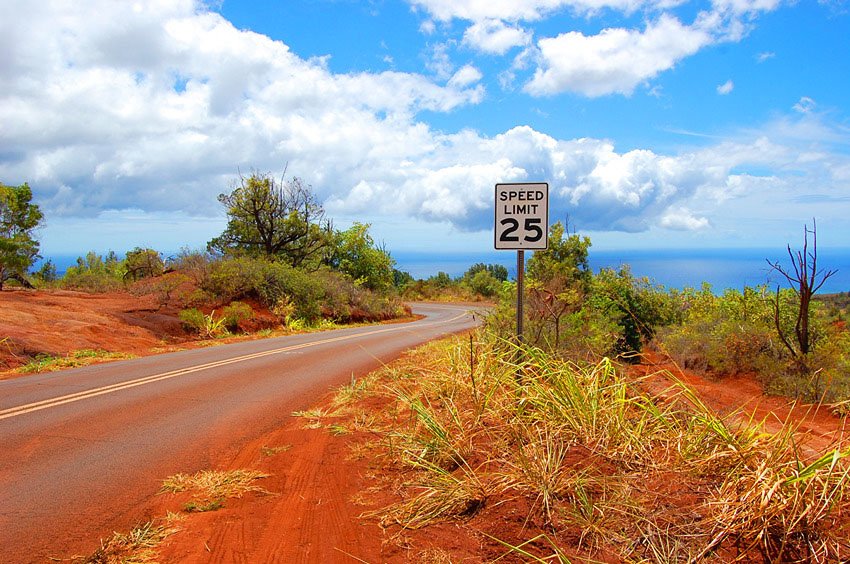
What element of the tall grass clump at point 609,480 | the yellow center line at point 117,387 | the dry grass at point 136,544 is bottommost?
the yellow center line at point 117,387

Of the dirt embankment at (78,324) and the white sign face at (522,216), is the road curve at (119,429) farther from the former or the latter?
the white sign face at (522,216)

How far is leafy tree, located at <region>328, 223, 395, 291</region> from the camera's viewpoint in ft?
149

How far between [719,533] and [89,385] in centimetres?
1050

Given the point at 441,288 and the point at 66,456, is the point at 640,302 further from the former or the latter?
the point at 441,288

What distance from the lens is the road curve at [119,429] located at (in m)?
5.12

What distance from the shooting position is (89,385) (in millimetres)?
10828

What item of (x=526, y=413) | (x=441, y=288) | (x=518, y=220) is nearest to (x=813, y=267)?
(x=518, y=220)

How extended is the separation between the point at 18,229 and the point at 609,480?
1059 inches

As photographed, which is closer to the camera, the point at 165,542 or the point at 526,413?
the point at 165,542

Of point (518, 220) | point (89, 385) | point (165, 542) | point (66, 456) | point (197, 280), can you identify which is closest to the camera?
point (165, 542)

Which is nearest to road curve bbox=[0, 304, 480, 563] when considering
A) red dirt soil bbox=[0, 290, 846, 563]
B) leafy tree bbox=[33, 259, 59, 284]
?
red dirt soil bbox=[0, 290, 846, 563]

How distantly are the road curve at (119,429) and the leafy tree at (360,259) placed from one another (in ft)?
101

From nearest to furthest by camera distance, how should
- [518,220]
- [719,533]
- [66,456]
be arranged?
[719,533], [66,456], [518,220]

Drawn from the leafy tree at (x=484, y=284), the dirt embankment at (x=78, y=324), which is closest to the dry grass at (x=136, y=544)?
Answer: the dirt embankment at (x=78, y=324)
